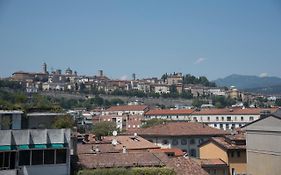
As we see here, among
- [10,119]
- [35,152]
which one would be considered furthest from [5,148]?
[10,119]

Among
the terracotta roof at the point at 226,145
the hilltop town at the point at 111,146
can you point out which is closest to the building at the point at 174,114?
the hilltop town at the point at 111,146

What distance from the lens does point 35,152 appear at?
1752cm

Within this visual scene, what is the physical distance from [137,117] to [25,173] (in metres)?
82.6

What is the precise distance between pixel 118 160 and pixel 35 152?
4.50 meters

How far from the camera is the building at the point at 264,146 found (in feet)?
86.6

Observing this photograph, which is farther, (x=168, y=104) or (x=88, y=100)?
(x=168, y=104)

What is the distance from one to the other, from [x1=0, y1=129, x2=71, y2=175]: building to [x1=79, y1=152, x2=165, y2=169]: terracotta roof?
5.83 ft

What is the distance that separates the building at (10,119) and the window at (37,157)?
2136 mm

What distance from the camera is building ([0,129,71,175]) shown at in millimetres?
16969

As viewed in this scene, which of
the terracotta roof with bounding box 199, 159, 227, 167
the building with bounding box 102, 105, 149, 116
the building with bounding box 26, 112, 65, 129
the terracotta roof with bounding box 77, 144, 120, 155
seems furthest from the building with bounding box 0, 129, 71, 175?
the building with bounding box 102, 105, 149, 116

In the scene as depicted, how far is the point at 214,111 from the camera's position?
89812 millimetres

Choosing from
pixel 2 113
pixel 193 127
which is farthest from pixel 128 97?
pixel 2 113

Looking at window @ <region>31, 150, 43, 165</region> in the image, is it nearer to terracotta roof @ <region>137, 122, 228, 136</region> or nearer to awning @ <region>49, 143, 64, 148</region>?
awning @ <region>49, 143, 64, 148</region>

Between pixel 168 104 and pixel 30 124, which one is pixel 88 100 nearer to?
pixel 168 104
